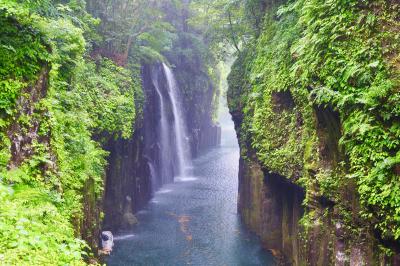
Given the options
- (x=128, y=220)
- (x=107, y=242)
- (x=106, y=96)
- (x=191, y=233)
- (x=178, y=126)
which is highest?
(x=106, y=96)

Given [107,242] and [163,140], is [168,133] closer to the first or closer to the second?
[163,140]

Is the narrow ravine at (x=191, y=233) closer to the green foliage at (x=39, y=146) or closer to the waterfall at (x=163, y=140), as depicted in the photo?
the waterfall at (x=163, y=140)

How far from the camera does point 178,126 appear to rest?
3681cm

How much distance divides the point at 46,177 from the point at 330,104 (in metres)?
6.78

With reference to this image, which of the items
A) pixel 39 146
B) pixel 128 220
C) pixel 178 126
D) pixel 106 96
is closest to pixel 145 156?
pixel 128 220

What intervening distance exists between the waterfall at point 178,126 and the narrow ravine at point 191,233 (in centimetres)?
519

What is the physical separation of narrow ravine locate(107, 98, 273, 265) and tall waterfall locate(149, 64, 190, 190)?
1721mm

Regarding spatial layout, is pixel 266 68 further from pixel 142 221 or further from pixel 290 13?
pixel 142 221

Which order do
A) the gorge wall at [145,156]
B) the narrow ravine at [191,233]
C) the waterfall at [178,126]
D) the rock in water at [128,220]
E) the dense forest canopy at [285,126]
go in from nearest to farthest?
the dense forest canopy at [285,126], the narrow ravine at [191,233], the gorge wall at [145,156], the rock in water at [128,220], the waterfall at [178,126]

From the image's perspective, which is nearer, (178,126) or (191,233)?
(191,233)

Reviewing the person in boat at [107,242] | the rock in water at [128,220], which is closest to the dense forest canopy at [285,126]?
the person in boat at [107,242]

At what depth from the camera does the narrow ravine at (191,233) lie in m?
17.0

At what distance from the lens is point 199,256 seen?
1728 centimetres

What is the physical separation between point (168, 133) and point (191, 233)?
14560 mm
